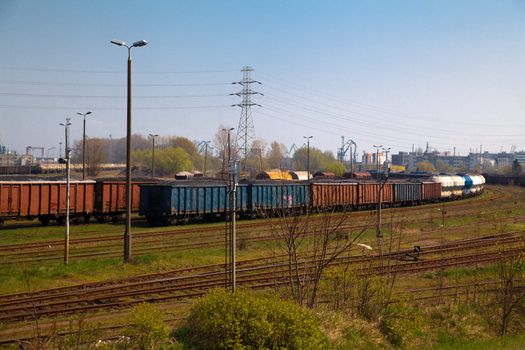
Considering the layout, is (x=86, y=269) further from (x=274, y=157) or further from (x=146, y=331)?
(x=274, y=157)

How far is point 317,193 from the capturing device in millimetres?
44406

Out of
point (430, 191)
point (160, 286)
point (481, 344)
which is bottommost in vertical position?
point (481, 344)

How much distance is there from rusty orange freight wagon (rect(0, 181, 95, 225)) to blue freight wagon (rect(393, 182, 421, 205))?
33.2 m

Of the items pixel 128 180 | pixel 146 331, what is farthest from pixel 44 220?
pixel 146 331

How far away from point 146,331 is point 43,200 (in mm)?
26777

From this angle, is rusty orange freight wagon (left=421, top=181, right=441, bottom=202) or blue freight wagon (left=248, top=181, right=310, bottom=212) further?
rusty orange freight wagon (left=421, top=181, right=441, bottom=202)

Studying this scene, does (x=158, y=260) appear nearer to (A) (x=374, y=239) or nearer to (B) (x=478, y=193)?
(A) (x=374, y=239)

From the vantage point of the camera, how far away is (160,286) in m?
17.0

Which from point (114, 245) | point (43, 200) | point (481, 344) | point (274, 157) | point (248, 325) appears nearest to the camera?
point (248, 325)

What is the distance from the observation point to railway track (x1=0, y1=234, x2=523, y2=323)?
13.9 meters

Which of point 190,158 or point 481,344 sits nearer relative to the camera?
point 481,344

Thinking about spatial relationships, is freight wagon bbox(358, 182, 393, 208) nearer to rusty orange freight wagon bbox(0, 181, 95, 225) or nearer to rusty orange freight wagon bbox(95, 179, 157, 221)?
rusty orange freight wagon bbox(95, 179, 157, 221)

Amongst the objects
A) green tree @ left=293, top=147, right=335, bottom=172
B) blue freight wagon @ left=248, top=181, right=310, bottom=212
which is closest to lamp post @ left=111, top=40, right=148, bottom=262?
blue freight wagon @ left=248, top=181, right=310, bottom=212

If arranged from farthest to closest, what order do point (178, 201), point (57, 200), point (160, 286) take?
1. point (178, 201)
2. point (57, 200)
3. point (160, 286)
